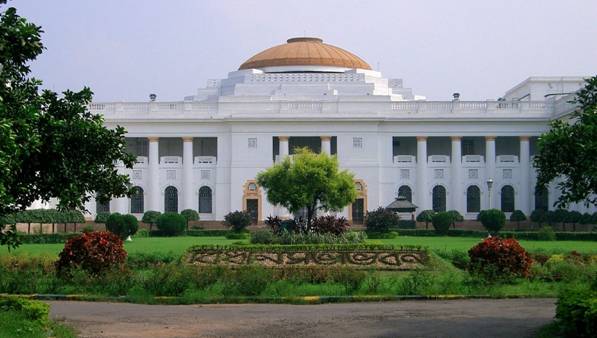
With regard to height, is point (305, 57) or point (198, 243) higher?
point (305, 57)

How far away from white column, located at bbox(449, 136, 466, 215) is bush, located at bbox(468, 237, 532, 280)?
3832 cm

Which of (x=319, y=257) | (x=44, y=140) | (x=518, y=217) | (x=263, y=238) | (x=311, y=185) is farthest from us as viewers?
(x=518, y=217)

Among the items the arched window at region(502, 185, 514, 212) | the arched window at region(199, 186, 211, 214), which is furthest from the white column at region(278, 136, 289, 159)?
the arched window at region(502, 185, 514, 212)

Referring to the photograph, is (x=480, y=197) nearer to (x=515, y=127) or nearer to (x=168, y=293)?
(x=515, y=127)

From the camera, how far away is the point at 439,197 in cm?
5897

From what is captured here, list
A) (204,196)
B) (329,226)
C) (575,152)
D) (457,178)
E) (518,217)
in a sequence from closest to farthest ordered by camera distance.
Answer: (575,152) < (329,226) < (518,217) < (457,178) < (204,196)

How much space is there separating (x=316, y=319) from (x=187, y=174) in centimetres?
4489

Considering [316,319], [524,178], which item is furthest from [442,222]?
[316,319]

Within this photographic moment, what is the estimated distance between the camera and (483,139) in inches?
2400

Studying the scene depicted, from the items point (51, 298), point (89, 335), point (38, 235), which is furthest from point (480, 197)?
point (89, 335)

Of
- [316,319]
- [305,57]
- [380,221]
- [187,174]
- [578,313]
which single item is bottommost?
[316,319]

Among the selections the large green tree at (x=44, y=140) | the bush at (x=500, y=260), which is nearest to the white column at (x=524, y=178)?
the bush at (x=500, y=260)

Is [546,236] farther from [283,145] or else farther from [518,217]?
[283,145]

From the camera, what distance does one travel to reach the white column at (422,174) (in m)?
58.1
